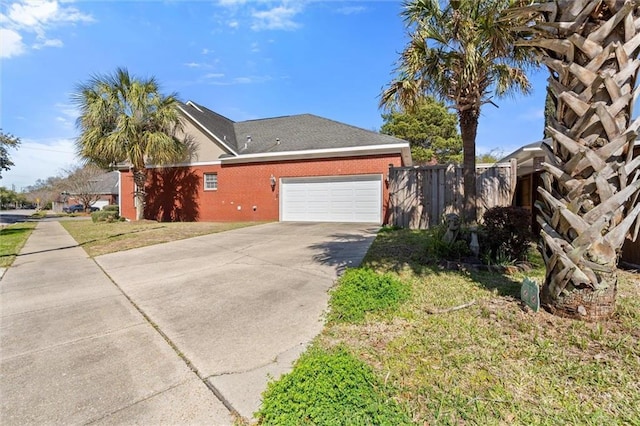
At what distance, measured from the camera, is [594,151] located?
105 inches

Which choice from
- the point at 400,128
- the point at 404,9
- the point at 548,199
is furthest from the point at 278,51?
the point at 400,128

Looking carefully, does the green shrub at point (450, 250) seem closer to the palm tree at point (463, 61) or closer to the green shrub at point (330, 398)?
the palm tree at point (463, 61)

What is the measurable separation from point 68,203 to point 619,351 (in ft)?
211

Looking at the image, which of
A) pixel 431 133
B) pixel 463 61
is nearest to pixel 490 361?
pixel 463 61

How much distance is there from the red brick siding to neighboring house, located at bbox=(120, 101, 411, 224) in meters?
0.04

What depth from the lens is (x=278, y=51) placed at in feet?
31.2

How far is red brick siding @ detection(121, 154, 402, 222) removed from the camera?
13.4 m

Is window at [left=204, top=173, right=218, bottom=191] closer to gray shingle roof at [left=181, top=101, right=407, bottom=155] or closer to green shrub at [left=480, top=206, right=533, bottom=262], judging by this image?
gray shingle roof at [left=181, top=101, right=407, bottom=155]

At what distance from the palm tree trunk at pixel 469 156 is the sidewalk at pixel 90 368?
676 centimetres

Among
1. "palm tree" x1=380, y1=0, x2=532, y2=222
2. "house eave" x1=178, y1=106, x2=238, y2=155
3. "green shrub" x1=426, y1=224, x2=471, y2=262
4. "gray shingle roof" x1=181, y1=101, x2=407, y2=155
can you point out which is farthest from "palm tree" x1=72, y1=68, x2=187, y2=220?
"green shrub" x1=426, y1=224, x2=471, y2=262

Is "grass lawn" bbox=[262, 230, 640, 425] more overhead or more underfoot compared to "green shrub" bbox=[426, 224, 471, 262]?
more underfoot

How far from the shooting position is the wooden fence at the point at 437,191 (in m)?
9.75

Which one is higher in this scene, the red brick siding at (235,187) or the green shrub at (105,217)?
the red brick siding at (235,187)

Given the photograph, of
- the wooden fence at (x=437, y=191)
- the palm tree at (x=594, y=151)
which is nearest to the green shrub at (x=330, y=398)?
the palm tree at (x=594, y=151)
